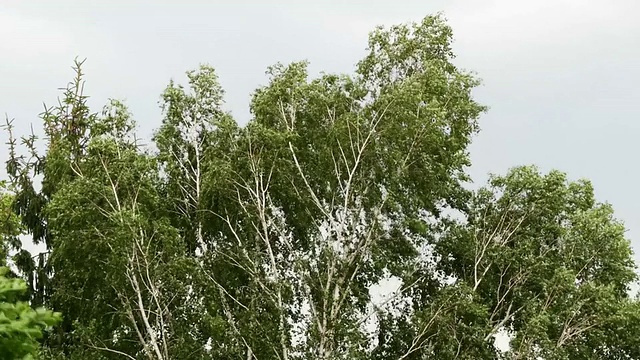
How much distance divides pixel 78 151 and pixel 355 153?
27.5 ft

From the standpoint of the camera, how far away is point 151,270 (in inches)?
851

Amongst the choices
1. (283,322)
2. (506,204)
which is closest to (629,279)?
(506,204)

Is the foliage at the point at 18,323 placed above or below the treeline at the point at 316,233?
below

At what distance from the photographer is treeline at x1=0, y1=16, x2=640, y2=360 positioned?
21.7m

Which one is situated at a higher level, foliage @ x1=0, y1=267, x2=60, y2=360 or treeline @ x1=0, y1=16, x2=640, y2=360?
treeline @ x1=0, y1=16, x2=640, y2=360

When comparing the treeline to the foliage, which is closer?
the foliage

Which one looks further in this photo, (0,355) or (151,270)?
(151,270)

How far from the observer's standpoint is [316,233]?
77.8ft

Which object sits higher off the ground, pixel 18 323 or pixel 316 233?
pixel 316 233

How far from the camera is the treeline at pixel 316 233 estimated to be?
2166 cm

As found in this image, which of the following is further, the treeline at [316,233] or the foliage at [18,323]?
the treeline at [316,233]

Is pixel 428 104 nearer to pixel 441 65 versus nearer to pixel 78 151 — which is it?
pixel 441 65

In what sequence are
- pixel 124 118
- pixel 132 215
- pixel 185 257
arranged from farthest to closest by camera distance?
pixel 124 118 → pixel 185 257 → pixel 132 215

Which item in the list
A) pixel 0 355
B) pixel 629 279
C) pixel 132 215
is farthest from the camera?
pixel 629 279
